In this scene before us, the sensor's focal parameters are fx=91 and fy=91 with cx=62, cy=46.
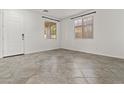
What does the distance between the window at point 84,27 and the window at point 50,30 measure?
1805mm

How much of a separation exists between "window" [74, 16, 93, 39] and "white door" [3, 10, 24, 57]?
140 inches

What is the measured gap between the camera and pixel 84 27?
578 cm

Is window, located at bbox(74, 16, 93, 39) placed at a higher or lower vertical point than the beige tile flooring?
higher

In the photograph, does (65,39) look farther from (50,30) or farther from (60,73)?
(60,73)

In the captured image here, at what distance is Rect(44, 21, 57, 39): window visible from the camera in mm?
6613

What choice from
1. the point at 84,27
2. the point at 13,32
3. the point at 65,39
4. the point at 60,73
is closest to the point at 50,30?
the point at 65,39

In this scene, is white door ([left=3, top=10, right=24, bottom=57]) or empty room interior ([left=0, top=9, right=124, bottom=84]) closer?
empty room interior ([left=0, top=9, right=124, bottom=84])

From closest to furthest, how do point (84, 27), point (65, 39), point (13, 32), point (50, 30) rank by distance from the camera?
point (13, 32)
point (84, 27)
point (50, 30)
point (65, 39)

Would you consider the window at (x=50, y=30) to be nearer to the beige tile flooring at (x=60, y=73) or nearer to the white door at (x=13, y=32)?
the white door at (x=13, y=32)

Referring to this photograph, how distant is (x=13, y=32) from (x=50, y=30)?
3077 mm

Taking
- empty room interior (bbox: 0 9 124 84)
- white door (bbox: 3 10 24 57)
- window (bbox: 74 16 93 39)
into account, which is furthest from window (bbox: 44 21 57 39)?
white door (bbox: 3 10 24 57)

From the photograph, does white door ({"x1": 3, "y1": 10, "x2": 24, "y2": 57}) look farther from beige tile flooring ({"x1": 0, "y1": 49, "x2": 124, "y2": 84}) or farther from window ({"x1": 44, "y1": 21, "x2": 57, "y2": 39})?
window ({"x1": 44, "y1": 21, "x2": 57, "y2": 39})

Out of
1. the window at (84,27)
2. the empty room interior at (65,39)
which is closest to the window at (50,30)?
the empty room interior at (65,39)
